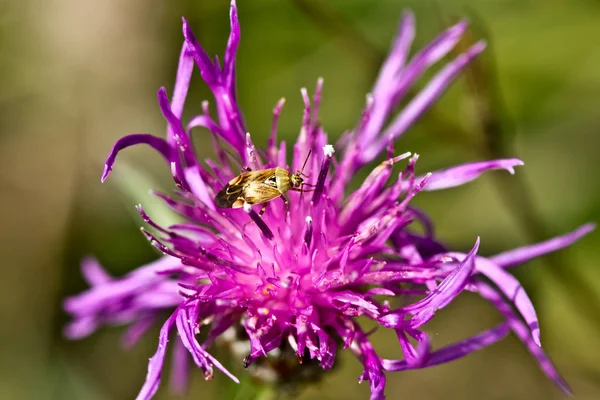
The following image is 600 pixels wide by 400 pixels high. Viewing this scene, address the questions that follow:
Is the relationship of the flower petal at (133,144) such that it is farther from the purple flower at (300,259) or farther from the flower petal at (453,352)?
the flower petal at (453,352)

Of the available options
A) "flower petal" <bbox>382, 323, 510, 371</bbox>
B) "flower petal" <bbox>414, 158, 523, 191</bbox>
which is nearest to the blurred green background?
"flower petal" <bbox>414, 158, 523, 191</bbox>

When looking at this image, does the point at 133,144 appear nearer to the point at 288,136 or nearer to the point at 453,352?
the point at 453,352

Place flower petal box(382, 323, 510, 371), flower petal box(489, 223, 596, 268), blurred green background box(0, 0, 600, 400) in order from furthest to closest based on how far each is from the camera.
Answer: blurred green background box(0, 0, 600, 400) → flower petal box(489, 223, 596, 268) → flower petal box(382, 323, 510, 371)

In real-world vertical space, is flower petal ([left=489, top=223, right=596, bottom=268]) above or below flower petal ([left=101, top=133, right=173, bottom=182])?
below

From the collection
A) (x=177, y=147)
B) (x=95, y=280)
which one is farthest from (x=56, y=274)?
(x=177, y=147)

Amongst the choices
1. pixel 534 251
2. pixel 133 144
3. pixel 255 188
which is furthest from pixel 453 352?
pixel 133 144

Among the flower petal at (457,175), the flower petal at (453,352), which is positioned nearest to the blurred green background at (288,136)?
the flower petal at (457,175)

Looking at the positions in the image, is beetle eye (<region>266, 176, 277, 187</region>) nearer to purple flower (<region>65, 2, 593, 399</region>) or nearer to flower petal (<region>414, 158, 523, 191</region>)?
purple flower (<region>65, 2, 593, 399</region>)

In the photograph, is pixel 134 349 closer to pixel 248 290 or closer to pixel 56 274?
pixel 56 274
